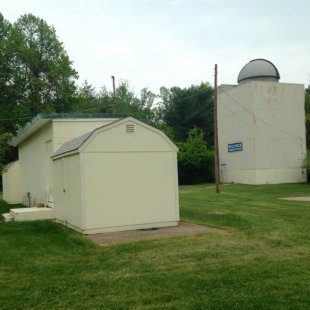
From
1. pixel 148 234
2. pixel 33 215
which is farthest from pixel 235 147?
pixel 148 234

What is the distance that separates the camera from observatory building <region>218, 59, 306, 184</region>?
35000 mm

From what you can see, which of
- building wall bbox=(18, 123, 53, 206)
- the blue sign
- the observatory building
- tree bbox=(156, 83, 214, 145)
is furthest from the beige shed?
tree bbox=(156, 83, 214, 145)

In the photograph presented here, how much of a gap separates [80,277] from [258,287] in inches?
101

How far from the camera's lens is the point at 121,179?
1154cm

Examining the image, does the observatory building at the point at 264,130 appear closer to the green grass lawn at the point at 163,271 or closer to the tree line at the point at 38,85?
the tree line at the point at 38,85

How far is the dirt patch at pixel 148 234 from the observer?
1011 centimetres

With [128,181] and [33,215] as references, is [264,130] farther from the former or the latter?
[128,181]

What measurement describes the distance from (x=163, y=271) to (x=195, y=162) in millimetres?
35105

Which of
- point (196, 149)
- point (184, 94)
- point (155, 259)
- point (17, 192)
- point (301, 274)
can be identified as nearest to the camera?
point (301, 274)

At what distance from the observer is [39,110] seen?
46.0 meters

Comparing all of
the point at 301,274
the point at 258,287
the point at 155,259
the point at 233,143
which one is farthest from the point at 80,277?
the point at 233,143

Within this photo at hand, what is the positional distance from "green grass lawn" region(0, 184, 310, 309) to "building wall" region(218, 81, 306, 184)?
24.3 meters

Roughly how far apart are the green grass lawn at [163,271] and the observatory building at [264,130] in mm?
24389

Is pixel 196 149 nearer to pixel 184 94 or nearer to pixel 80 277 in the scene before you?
pixel 184 94
